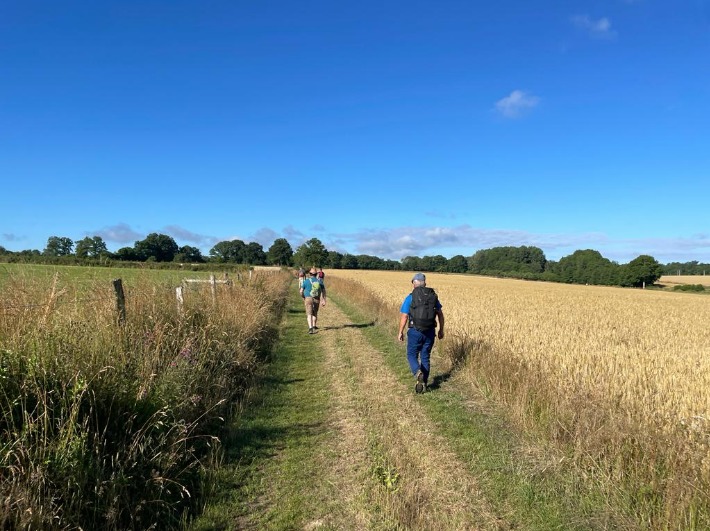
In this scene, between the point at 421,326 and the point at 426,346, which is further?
the point at 426,346

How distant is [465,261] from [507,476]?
473ft

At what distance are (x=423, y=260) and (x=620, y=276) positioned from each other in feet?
222

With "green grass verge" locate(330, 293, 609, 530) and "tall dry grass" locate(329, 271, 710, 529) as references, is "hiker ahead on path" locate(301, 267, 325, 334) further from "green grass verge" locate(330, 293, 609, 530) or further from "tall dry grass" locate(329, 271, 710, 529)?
"green grass verge" locate(330, 293, 609, 530)

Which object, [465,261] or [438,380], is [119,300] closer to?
[438,380]

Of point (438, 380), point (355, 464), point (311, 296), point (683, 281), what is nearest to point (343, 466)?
point (355, 464)

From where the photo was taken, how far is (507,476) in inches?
166

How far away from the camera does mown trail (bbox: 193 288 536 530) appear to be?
3.54 metres

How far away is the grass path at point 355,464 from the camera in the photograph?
3.54m

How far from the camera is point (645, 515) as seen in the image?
10.7ft

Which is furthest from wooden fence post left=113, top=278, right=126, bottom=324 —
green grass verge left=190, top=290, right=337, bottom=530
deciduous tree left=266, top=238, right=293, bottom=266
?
deciduous tree left=266, top=238, right=293, bottom=266

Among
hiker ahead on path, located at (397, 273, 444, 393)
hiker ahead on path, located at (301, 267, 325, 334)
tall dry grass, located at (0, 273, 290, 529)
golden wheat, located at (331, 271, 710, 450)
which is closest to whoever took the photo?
tall dry grass, located at (0, 273, 290, 529)

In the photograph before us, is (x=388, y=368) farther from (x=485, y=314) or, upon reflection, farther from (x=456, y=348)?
(x=485, y=314)

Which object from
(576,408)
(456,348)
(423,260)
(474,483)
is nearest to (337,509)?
(474,483)

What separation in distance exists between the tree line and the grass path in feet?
236
